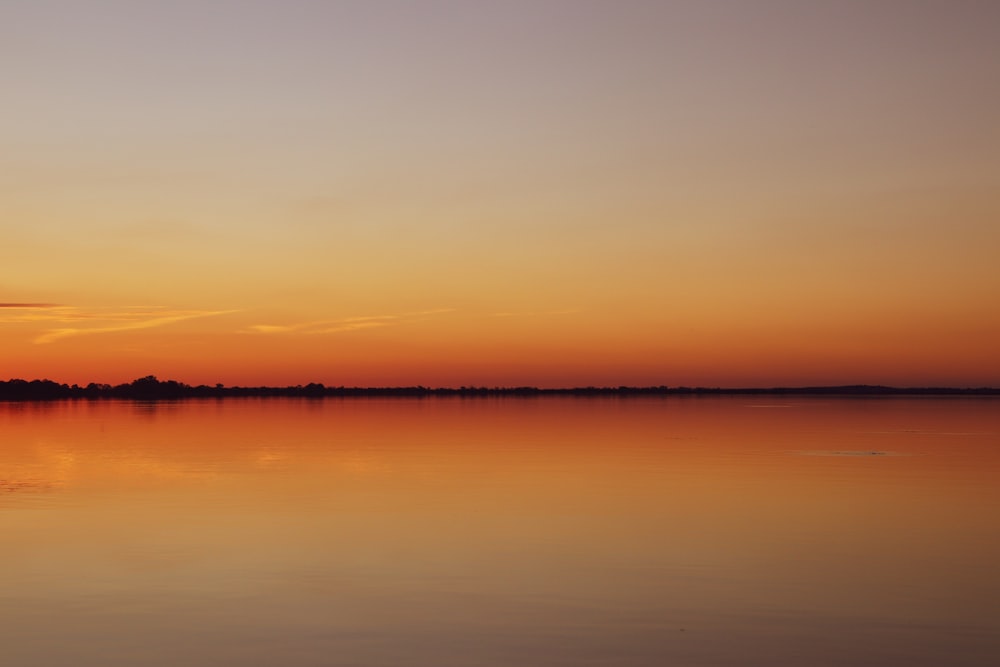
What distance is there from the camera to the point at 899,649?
55.6 ft

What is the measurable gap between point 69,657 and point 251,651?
2.82 meters

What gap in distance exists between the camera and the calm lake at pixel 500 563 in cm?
1714

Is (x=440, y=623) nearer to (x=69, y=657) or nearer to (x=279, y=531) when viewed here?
(x=69, y=657)

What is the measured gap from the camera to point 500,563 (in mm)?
24328

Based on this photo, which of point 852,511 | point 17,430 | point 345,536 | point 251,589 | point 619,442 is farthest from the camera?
point 17,430

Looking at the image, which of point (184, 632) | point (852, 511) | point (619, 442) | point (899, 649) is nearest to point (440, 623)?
point (184, 632)

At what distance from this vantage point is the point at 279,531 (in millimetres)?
28938

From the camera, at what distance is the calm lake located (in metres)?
17.1

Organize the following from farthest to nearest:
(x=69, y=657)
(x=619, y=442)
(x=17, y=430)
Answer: (x=17, y=430)
(x=619, y=442)
(x=69, y=657)

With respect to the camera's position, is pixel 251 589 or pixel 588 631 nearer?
pixel 588 631

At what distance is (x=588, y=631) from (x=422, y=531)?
38.5 ft

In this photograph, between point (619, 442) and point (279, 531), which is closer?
point (279, 531)

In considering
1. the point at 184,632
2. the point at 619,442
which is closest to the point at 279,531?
the point at 184,632

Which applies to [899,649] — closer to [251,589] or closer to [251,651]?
[251,651]
